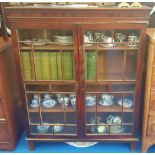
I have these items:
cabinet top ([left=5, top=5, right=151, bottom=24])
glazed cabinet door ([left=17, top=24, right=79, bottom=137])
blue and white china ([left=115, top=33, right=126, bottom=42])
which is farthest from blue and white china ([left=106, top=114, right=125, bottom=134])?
cabinet top ([left=5, top=5, right=151, bottom=24])

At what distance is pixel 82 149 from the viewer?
1862 millimetres

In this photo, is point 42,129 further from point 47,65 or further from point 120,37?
point 120,37

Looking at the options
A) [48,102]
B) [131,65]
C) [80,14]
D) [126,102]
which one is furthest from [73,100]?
[80,14]

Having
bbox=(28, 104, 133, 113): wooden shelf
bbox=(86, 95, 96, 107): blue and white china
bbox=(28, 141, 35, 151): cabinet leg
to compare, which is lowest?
bbox=(28, 141, 35, 151): cabinet leg

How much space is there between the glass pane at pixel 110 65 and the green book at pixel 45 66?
14.3 inches

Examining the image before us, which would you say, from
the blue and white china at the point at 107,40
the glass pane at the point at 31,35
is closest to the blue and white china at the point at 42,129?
the glass pane at the point at 31,35

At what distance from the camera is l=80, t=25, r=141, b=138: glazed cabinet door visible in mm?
1492

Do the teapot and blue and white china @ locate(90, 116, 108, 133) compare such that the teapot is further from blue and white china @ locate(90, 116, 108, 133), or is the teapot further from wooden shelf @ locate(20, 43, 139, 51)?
blue and white china @ locate(90, 116, 108, 133)

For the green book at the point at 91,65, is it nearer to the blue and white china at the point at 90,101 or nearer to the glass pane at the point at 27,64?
the blue and white china at the point at 90,101

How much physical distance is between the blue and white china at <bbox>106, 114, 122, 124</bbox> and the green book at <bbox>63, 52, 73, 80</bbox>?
461mm

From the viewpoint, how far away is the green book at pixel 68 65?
61.1 inches

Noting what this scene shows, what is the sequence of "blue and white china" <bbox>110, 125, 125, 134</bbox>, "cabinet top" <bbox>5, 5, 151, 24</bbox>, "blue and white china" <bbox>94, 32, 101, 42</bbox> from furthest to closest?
"blue and white china" <bbox>110, 125, 125, 134</bbox> < "blue and white china" <bbox>94, 32, 101, 42</bbox> < "cabinet top" <bbox>5, 5, 151, 24</bbox>

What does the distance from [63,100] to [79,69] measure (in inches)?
12.2

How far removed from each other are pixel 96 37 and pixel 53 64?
0.36m
